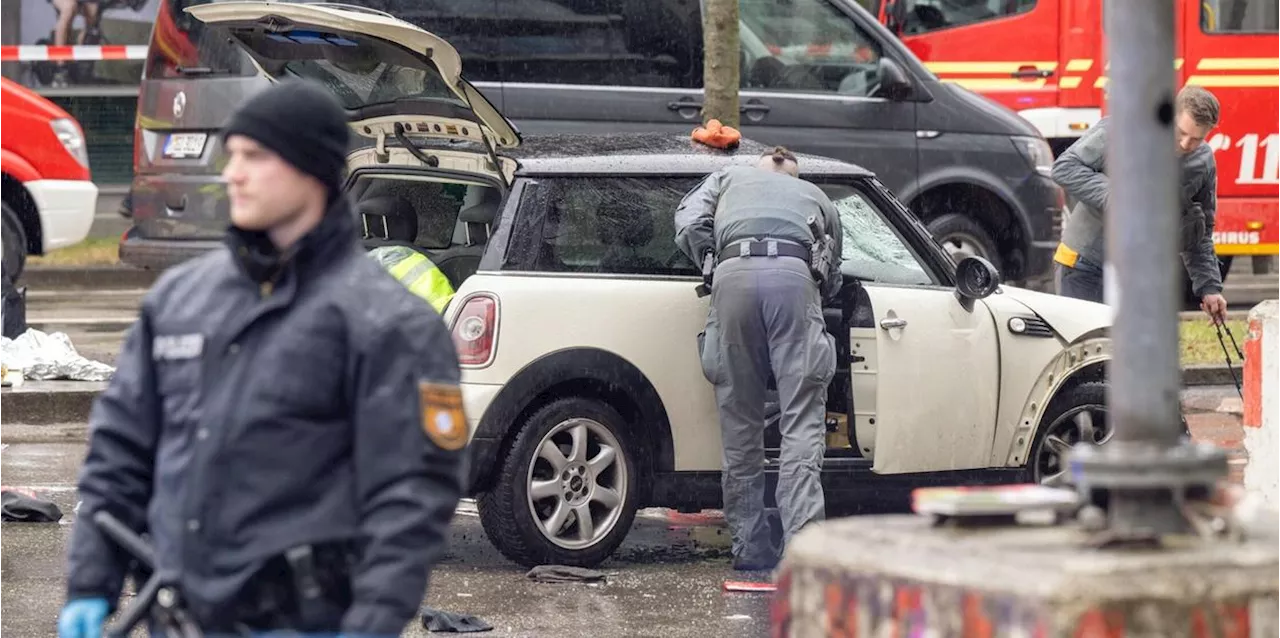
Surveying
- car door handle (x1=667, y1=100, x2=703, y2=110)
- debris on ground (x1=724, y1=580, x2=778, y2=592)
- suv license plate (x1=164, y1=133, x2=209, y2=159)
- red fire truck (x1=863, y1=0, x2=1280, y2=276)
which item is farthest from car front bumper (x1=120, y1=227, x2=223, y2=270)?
debris on ground (x1=724, y1=580, x2=778, y2=592)

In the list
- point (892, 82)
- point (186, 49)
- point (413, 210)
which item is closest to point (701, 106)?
point (892, 82)

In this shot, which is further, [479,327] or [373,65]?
[373,65]

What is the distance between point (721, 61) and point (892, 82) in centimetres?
194

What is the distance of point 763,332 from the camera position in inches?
293

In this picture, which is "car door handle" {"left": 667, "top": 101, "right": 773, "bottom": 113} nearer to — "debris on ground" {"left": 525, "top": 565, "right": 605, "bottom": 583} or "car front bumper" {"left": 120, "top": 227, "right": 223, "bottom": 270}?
"car front bumper" {"left": 120, "top": 227, "right": 223, "bottom": 270}

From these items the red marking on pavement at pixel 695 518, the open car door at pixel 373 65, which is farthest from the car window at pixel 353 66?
the red marking on pavement at pixel 695 518

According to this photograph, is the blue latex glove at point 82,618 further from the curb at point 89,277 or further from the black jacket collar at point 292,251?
the curb at point 89,277

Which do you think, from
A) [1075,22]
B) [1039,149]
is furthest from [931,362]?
[1075,22]

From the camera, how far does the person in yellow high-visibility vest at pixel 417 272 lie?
304 inches

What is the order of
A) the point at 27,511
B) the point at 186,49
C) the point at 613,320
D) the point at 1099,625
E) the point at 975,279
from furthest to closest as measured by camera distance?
the point at 186,49, the point at 27,511, the point at 975,279, the point at 613,320, the point at 1099,625

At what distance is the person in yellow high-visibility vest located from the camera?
7.72m

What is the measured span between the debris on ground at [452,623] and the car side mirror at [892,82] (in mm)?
6153

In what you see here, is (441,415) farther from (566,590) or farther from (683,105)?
(683,105)

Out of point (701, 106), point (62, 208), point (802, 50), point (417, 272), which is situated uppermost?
point (802, 50)
